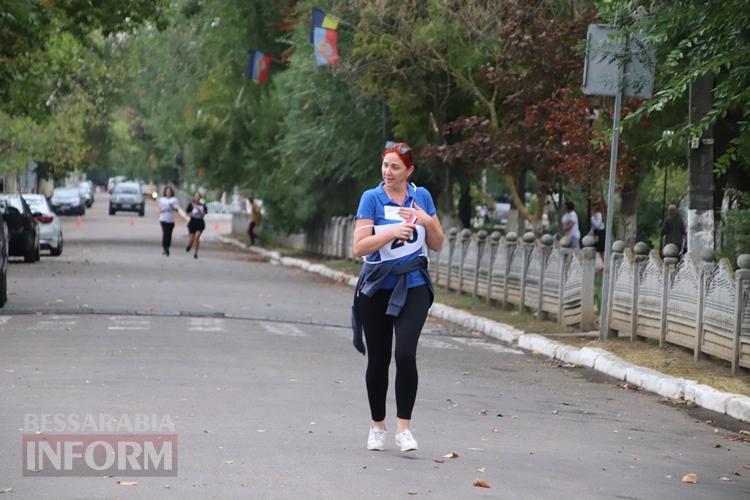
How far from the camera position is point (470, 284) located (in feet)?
90.7

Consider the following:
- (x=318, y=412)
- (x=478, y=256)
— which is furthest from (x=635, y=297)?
(x=478, y=256)

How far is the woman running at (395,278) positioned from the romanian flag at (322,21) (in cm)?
2163

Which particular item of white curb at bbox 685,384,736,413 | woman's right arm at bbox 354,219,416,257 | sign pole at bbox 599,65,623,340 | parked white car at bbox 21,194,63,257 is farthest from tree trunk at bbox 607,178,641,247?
woman's right arm at bbox 354,219,416,257

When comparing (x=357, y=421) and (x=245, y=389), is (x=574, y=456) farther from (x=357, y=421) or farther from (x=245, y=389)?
(x=245, y=389)

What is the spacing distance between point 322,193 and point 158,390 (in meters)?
33.3

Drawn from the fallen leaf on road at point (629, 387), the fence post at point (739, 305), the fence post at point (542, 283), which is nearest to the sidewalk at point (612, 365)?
the fallen leaf on road at point (629, 387)

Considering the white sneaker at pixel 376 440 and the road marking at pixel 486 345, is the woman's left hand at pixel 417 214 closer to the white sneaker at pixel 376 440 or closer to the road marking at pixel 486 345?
the white sneaker at pixel 376 440

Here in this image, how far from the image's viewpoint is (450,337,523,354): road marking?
19234 millimetres

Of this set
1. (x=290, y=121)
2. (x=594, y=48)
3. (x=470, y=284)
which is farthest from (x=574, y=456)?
(x=290, y=121)

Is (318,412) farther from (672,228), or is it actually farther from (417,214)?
(672,228)

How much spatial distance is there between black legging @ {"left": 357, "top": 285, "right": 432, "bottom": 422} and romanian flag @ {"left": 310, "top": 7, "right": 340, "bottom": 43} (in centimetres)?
2171

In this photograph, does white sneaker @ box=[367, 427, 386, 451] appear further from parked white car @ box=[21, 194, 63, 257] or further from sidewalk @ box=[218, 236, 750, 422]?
parked white car @ box=[21, 194, 63, 257]

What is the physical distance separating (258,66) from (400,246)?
33.9 metres

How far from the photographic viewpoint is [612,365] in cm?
1662
